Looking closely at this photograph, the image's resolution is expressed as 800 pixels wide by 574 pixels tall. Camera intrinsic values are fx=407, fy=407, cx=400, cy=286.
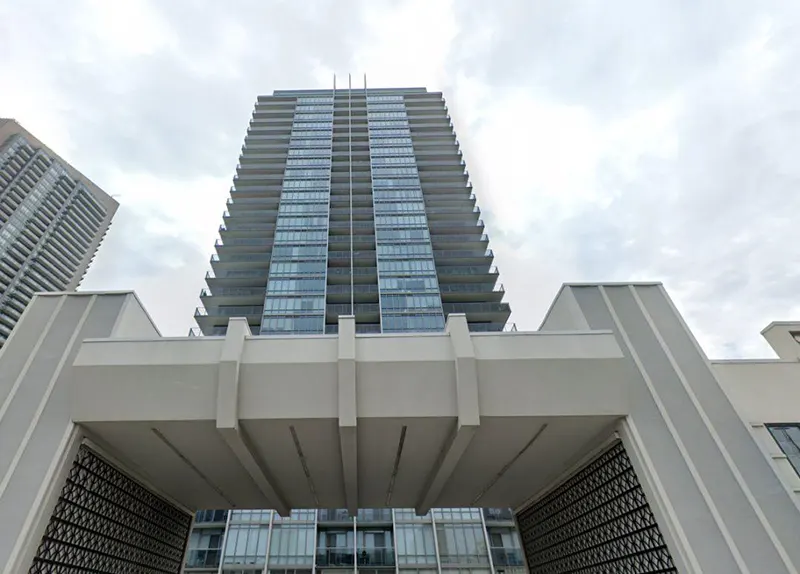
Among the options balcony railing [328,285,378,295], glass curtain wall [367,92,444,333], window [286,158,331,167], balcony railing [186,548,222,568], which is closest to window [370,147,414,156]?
glass curtain wall [367,92,444,333]

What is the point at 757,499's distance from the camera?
7.23 meters

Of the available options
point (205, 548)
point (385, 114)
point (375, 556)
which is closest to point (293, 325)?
point (205, 548)

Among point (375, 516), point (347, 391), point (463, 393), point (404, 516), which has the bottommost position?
point (463, 393)

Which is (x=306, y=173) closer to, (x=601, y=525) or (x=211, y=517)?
(x=211, y=517)

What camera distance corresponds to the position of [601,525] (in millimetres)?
9594

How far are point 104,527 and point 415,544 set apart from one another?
2951 centimetres

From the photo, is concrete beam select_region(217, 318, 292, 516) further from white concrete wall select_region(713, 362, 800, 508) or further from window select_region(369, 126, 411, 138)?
window select_region(369, 126, 411, 138)

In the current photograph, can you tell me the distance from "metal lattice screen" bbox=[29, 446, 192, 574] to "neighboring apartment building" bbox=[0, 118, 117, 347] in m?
78.5

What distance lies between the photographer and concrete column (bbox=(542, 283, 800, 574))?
6.87 meters

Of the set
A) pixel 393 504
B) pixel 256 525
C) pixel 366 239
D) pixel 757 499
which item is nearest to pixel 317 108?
pixel 366 239

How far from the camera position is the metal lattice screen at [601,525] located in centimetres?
809

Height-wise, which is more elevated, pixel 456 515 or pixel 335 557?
pixel 456 515

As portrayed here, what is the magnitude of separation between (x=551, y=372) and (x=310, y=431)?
5081 millimetres

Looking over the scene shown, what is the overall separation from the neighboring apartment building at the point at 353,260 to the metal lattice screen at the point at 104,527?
24585mm
